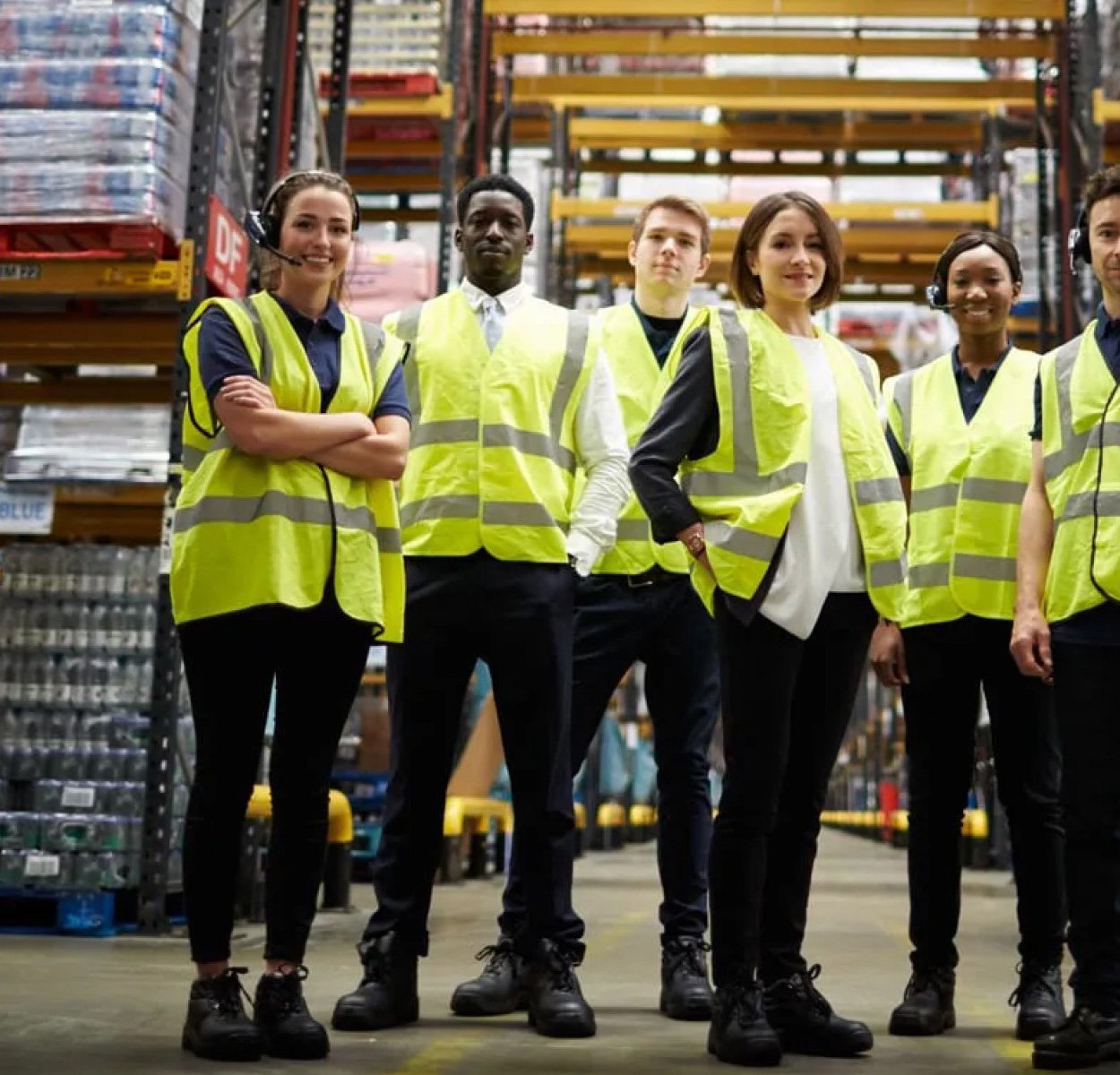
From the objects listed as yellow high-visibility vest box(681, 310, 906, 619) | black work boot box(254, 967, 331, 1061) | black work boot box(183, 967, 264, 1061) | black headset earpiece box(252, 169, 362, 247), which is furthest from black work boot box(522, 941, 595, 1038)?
black headset earpiece box(252, 169, 362, 247)

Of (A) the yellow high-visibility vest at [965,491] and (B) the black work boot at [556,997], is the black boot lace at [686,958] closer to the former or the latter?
(B) the black work boot at [556,997]

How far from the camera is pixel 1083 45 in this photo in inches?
422

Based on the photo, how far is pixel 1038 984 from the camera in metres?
4.49

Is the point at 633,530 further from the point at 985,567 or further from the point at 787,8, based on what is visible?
the point at 787,8

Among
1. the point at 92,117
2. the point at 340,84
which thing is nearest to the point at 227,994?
the point at 92,117

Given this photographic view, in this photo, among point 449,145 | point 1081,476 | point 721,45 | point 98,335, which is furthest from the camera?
point 721,45

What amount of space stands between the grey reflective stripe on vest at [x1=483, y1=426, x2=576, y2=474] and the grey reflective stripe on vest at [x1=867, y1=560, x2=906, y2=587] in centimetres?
90

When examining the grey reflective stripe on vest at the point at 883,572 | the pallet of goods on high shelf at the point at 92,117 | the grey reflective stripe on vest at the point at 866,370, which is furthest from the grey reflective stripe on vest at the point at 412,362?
the pallet of goods on high shelf at the point at 92,117

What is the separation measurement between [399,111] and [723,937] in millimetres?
8035

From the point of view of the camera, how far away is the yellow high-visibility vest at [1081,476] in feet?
12.7

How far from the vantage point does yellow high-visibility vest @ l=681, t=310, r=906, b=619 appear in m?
3.98

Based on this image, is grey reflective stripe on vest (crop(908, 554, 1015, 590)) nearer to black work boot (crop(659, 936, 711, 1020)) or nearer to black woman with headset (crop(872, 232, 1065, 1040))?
black woman with headset (crop(872, 232, 1065, 1040))

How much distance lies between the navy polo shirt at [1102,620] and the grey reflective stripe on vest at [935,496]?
2.47ft

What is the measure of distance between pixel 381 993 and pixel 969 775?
63.0 inches
